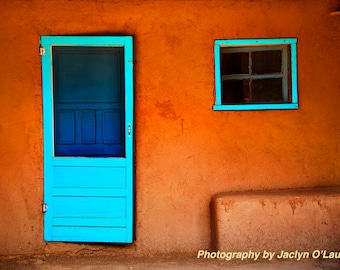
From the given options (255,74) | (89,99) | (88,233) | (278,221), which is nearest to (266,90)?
(255,74)

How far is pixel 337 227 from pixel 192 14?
2817mm

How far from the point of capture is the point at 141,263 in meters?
Result: 5.39

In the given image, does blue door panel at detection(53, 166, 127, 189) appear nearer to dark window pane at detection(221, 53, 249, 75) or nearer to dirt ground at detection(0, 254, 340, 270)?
dirt ground at detection(0, 254, 340, 270)

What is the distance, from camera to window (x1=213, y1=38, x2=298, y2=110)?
5641mm

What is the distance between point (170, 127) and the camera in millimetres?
5566

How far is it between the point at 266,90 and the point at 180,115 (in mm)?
1030

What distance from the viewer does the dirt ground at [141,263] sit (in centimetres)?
521

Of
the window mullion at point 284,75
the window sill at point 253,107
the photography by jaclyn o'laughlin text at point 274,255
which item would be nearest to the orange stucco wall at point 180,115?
the window sill at point 253,107

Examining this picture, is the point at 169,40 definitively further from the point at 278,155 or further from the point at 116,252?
the point at 116,252

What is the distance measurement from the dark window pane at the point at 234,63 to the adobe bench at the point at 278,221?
1409mm

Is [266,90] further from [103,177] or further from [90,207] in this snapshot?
[90,207]

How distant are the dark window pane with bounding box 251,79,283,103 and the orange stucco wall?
200mm

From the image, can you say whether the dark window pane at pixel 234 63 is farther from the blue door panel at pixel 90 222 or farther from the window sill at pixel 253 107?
the blue door panel at pixel 90 222

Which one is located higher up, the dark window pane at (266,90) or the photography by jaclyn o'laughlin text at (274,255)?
the dark window pane at (266,90)
